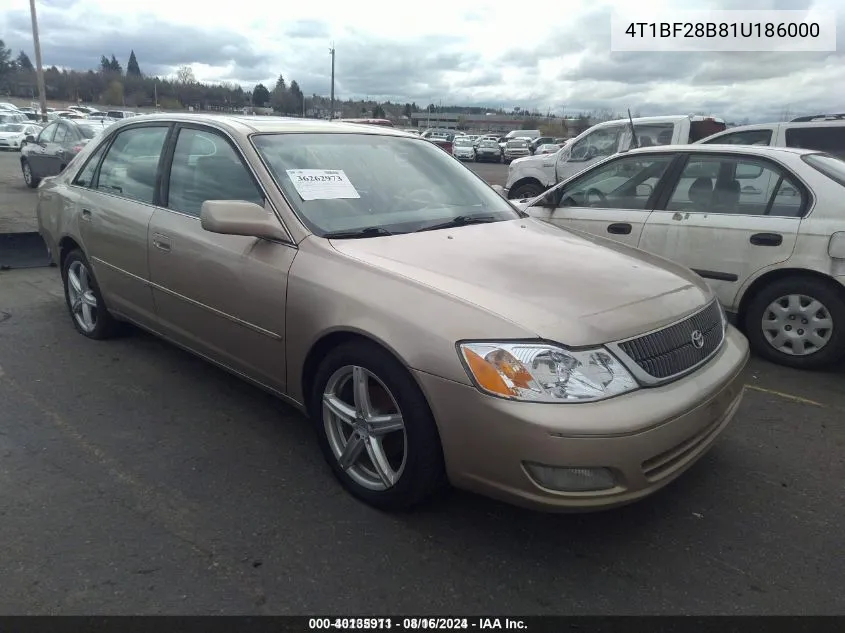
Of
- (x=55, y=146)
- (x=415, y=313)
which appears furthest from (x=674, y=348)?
(x=55, y=146)

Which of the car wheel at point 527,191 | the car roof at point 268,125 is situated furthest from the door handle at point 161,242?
A: the car wheel at point 527,191

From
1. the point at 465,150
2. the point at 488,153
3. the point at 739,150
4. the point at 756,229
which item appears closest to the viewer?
the point at 756,229

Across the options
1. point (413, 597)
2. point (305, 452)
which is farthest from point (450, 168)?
point (413, 597)

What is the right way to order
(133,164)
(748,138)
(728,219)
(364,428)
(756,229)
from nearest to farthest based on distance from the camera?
1. (364,428)
2. (133,164)
3. (756,229)
4. (728,219)
5. (748,138)

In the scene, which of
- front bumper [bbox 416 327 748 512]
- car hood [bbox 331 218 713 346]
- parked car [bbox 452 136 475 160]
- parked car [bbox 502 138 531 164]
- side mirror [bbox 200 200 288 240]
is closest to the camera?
front bumper [bbox 416 327 748 512]

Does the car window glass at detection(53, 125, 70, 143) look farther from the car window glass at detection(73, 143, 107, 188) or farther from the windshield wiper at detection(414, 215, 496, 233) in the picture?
the windshield wiper at detection(414, 215, 496, 233)

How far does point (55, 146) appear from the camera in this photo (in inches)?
518

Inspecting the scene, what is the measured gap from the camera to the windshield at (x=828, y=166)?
461 cm

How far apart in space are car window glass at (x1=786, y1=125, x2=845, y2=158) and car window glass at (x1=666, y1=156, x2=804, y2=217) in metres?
4.71

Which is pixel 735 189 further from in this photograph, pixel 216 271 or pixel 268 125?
pixel 216 271

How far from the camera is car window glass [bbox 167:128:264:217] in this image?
3424 mm

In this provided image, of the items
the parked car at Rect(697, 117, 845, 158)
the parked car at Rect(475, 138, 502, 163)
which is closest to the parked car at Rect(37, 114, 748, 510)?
the parked car at Rect(697, 117, 845, 158)

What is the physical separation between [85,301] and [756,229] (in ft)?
16.3

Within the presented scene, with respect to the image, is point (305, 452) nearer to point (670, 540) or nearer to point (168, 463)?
point (168, 463)
